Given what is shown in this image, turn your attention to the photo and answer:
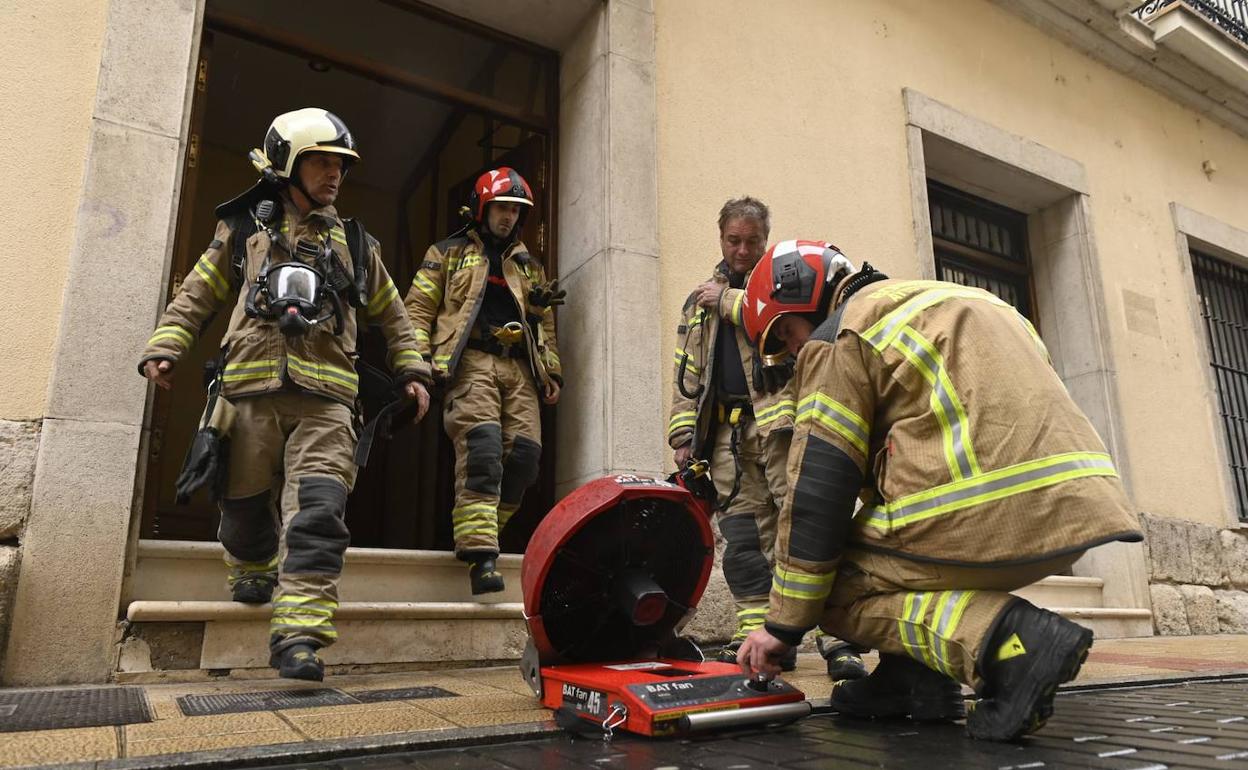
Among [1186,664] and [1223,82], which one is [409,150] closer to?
[1186,664]

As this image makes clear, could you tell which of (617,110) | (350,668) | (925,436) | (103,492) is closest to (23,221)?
(103,492)

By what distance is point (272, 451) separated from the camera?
328 centimetres

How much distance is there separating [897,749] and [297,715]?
1.58 metres

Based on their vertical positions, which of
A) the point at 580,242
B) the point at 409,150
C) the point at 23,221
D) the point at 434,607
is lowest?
the point at 434,607

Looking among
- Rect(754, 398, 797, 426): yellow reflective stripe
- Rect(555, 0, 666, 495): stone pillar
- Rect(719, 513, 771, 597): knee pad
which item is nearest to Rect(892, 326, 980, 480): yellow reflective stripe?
Rect(754, 398, 797, 426): yellow reflective stripe

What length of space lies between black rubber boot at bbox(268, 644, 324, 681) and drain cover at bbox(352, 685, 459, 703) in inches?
5.9

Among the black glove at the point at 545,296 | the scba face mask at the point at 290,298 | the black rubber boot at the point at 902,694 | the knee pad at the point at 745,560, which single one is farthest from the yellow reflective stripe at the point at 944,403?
the black glove at the point at 545,296

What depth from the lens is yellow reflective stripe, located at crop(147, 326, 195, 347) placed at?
128 inches

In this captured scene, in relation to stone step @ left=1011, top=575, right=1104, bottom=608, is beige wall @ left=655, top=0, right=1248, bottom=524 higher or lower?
higher

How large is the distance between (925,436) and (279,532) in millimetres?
2546

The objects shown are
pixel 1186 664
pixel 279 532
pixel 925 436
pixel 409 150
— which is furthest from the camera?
pixel 409 150

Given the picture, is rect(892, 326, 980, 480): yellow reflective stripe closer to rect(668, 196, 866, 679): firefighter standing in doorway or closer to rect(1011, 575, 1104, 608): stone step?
rect(668, 196, 866, 679): firefighter standing in doorway

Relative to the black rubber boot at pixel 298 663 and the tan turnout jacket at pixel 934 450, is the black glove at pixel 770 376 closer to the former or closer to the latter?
the tan turnout jacket at pixel 934 450

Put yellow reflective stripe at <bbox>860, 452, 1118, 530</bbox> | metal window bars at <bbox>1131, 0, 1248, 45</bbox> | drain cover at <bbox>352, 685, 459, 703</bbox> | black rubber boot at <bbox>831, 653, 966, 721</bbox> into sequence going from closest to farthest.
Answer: yellow reflective stripe at <bbox>860, 452, 1118, 530</bbox> < black rubber boot at <bbox>831, 653, 966, 721</bbox> < drain cover at <bbox>352, 685, 459, 703</bbox> < metal window bars at <bbox>1131, 0, 1248, 45</bbox>
